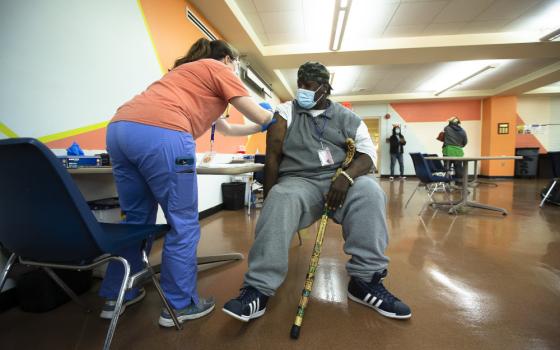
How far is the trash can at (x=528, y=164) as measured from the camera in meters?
8.43

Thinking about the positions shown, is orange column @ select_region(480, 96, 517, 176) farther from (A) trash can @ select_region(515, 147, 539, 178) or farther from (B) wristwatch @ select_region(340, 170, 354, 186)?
(B) wristwatch @ select_region(340, 170, 354, 186)

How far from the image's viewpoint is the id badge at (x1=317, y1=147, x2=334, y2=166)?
133 cm

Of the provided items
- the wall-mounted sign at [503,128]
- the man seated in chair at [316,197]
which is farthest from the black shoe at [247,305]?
the wall-mounted sign at [503,128]

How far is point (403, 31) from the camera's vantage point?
4.43 metres

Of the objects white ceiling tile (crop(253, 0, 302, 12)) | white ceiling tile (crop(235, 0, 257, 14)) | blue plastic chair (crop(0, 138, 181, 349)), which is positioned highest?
white ceiling tile (crop(253, 0, 302, 12))

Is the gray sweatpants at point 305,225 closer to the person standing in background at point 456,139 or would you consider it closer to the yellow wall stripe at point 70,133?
the yellow wall stripe at point 70,133

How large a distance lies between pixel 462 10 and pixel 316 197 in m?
4.34

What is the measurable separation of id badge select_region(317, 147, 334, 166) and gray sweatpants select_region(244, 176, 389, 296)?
0.14 meters

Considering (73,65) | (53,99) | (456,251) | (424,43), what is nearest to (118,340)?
(53,99)

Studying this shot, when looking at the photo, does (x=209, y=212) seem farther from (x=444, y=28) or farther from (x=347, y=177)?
(x=444, y=28)

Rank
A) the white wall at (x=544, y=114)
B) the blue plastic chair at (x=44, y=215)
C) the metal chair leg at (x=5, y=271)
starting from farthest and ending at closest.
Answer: the white wall at (x=544, y=114)
the metal chair leg at (x=5, y=271)
the blue plastic chair at (x=44, y=215)

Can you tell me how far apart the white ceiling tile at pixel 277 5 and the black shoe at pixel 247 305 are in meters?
3.75

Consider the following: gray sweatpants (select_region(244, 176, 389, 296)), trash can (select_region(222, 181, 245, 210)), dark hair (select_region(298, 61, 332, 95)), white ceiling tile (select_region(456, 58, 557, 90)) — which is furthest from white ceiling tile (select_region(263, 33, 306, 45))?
white ceiling tile (select_region(456, 58, 557, 90))

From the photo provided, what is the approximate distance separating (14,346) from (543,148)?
42.6ft
